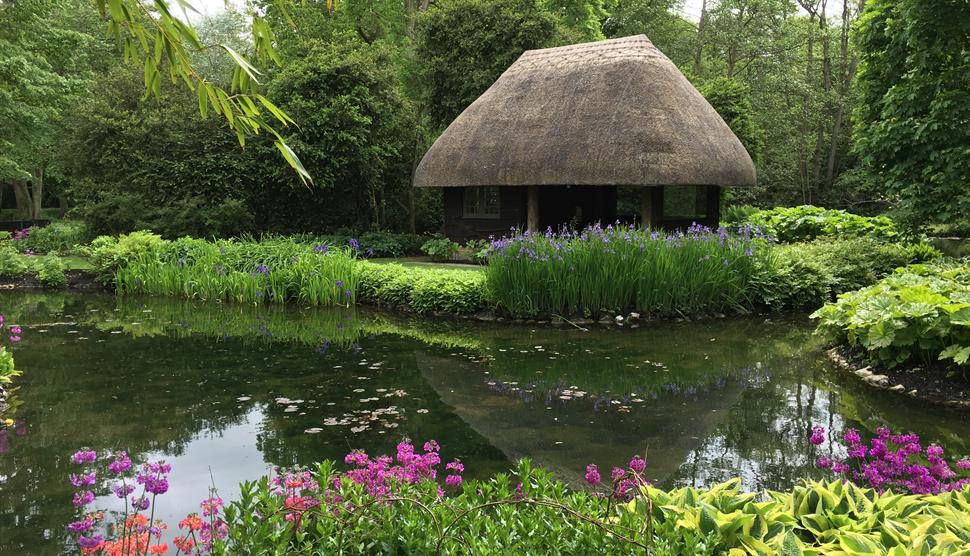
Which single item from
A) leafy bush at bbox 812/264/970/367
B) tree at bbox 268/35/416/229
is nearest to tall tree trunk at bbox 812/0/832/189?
tree at bbox 268/35/416/229

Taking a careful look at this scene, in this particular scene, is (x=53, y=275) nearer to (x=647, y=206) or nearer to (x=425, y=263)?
(x=425, y=263)

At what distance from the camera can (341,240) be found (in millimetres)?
18359

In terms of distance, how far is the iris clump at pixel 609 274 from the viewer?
10.2 m

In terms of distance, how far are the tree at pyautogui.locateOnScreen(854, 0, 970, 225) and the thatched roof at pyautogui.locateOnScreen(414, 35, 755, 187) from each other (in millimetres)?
2993

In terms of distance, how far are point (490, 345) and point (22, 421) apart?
191 inches

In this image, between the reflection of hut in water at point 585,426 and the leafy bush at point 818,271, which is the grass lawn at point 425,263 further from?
the reflection of hut in water at point 585,426

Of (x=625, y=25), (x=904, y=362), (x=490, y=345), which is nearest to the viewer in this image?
(x=904, y=362)

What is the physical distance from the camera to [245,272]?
12.8 metres

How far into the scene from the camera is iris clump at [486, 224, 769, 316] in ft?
33.5

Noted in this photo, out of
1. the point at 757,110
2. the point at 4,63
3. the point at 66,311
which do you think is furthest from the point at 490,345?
the point at 757,110

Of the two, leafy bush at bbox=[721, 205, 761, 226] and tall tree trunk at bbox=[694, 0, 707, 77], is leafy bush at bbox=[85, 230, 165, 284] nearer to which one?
leafy bush at bbox=[721, 205, 761, 226]

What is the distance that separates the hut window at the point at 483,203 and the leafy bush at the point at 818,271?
7058 mm

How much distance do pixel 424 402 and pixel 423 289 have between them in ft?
17.1

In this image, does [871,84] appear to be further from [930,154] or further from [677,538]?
[677,538]
